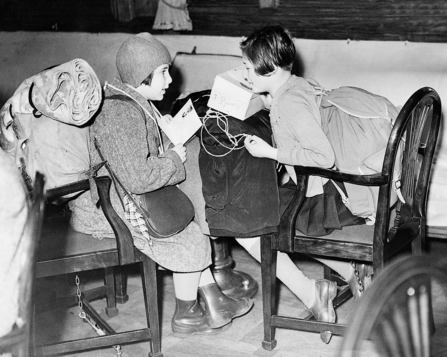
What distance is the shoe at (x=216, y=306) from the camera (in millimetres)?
2936

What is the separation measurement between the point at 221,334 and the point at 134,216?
28.4 inches

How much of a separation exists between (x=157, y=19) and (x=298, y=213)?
85.8 inches

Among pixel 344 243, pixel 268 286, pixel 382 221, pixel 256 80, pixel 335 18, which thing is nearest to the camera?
pixel 382 221

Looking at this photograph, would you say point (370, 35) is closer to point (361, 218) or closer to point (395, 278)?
point (361, 218)

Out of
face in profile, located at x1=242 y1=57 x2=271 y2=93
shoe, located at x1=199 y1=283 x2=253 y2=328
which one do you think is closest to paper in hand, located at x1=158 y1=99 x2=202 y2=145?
face in profile, located at x1=242 y1=57 x2=271 y2=93

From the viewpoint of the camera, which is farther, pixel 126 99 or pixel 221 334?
pixel 221 334

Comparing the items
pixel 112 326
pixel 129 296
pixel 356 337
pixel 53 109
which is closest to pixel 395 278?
pixel 356 337

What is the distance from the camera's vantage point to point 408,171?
2.54 m

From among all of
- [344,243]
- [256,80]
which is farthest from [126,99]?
[344,243]

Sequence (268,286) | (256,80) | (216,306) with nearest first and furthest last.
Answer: (256,80) → (268,286) → (216,306)

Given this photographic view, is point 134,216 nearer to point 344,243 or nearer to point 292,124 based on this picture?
point 292,124

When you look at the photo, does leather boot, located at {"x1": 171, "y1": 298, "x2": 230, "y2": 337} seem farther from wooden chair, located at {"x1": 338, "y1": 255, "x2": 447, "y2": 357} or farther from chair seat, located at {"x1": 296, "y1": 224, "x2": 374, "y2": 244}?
wooden chair, located at {"x1": 338, "y1": 255, "x2": 447, "y2": 357}

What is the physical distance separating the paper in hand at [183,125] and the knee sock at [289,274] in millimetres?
485

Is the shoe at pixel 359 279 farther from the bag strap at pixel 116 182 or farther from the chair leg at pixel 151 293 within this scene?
the bag strap at pixel 116 182
